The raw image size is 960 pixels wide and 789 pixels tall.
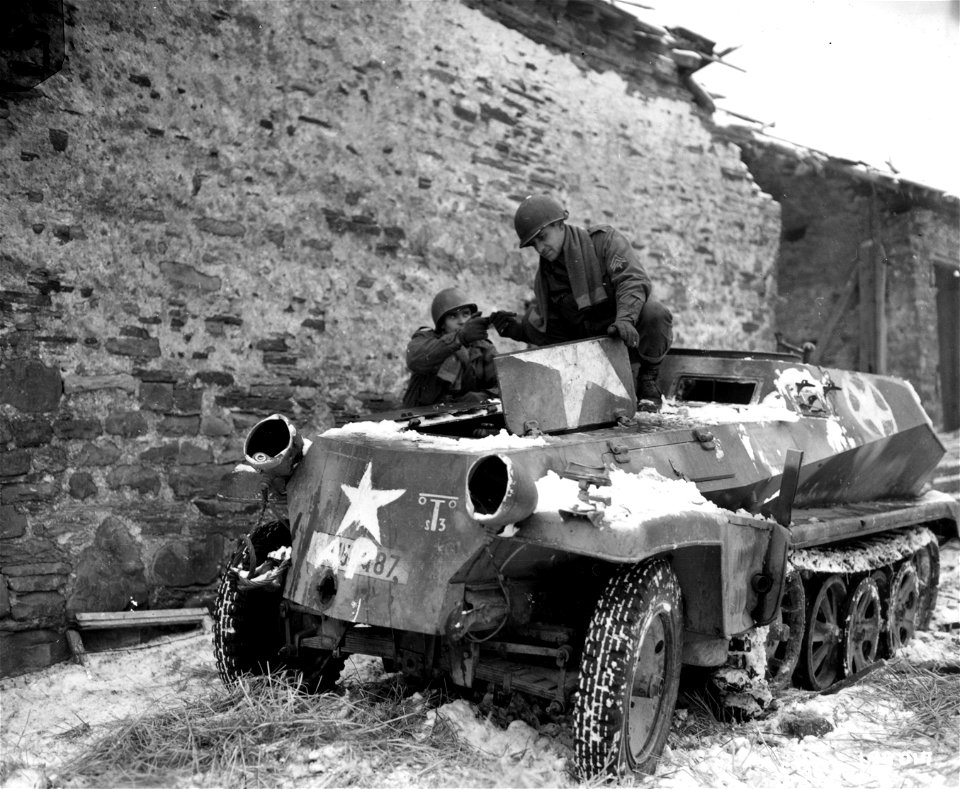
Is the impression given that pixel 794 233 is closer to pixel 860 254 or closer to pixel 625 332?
pixel 860 254

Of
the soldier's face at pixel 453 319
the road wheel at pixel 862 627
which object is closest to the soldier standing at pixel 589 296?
the soldier's face at pixel 453 319

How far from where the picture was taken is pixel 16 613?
17.9ft

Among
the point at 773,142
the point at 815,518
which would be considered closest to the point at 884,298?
the point at 773,142

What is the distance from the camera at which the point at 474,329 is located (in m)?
5.81

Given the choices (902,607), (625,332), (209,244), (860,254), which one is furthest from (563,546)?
(860,254)

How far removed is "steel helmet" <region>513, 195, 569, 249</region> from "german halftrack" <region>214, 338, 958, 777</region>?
0.89 metres

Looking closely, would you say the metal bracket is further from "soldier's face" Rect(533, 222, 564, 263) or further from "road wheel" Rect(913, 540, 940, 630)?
"road wheel" Rect(913, 540, 940, 630)

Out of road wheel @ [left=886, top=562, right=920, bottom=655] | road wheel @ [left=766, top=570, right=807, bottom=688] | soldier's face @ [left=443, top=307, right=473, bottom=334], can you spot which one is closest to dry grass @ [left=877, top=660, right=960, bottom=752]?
road wheel @ [left=766, top=570, right=807, bottom=688]

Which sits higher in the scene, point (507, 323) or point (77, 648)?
point (507, 323)

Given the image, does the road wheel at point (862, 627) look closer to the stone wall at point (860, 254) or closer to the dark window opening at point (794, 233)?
the stone wall at point (860, 254)

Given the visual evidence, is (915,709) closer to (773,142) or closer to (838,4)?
(838,4)

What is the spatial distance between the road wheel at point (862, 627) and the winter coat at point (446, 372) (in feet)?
8.64

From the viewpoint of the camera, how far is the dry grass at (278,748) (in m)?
3.52

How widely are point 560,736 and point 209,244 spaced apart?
3.94 m
